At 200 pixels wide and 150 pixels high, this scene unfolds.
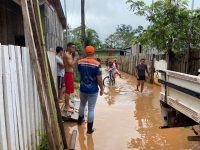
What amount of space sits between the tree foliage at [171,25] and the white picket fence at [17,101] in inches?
→ 378

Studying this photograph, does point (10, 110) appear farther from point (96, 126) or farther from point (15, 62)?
point (96, 126)

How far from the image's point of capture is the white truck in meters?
3.62

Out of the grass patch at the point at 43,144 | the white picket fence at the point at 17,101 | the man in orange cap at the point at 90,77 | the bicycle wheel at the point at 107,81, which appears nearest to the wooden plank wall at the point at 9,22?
the man in orange cap at the point at 90,77

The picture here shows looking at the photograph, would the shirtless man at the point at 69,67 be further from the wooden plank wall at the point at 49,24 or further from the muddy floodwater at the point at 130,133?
the wooden plank wall at the point at 49,24

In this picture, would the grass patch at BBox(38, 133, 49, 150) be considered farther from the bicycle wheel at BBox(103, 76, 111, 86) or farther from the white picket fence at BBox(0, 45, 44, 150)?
the bicycle wheel at BBox(103, 76, 111, 86)

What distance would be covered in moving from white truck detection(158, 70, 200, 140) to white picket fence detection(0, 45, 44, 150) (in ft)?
6.65

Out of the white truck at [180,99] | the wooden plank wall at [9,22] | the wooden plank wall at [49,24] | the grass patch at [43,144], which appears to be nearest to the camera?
the white truck at [180,99]

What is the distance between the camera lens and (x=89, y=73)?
601 cm

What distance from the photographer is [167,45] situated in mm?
13602

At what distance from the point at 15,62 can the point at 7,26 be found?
5.44 m

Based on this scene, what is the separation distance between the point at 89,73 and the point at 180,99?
2.33m

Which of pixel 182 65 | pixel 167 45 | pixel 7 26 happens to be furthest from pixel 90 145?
pixel 167 45

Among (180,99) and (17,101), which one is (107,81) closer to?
(180,99)

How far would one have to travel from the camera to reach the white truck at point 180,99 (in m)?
3.62
